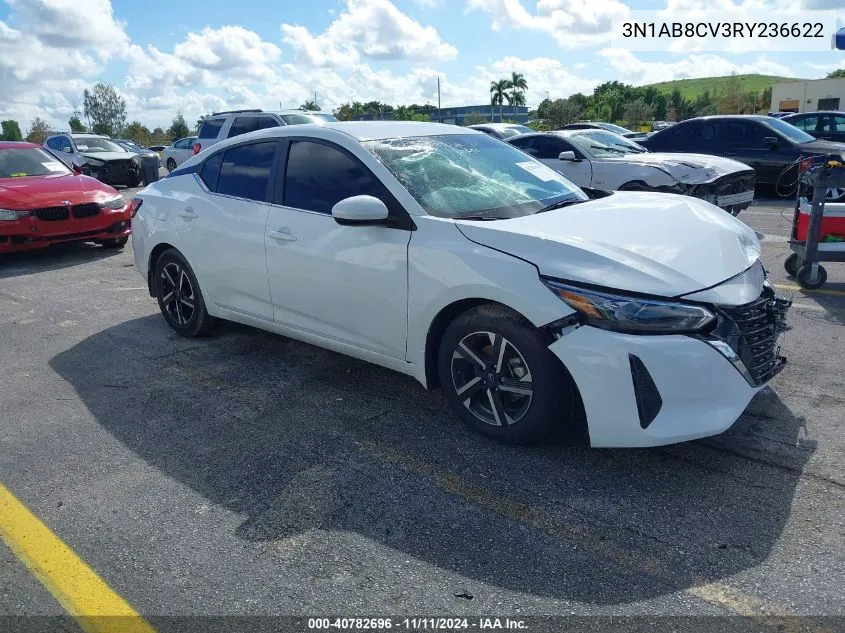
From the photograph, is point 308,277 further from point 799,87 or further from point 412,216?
point 799,87

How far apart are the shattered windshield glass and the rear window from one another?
12634 mm

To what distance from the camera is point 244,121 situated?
48.8 ft

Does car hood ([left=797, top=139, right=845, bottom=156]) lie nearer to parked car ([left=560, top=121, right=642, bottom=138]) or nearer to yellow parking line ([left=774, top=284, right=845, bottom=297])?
parked car ([left=560, top=121, right=642, bottom=138])

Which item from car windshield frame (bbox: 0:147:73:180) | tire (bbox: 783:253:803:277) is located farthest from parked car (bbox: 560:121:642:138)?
car windshield frame (bbox: 0:147:73:180)

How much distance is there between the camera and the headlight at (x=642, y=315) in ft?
9.72

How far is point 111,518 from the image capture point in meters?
3.05

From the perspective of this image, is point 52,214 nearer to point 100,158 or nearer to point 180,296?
point 180,296

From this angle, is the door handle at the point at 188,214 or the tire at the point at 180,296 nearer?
the door handle at the point at 188,214

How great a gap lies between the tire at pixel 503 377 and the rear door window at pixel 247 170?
6.09ft

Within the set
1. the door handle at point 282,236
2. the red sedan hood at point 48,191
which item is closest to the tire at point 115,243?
the red sedan hood at point 48,191

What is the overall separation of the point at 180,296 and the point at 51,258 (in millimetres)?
5141

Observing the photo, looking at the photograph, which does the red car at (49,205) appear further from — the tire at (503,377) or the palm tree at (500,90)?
the palm tree at (500,90)

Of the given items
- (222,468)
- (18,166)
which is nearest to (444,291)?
(222,468)

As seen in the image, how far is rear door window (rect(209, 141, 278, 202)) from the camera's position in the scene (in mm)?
4625
